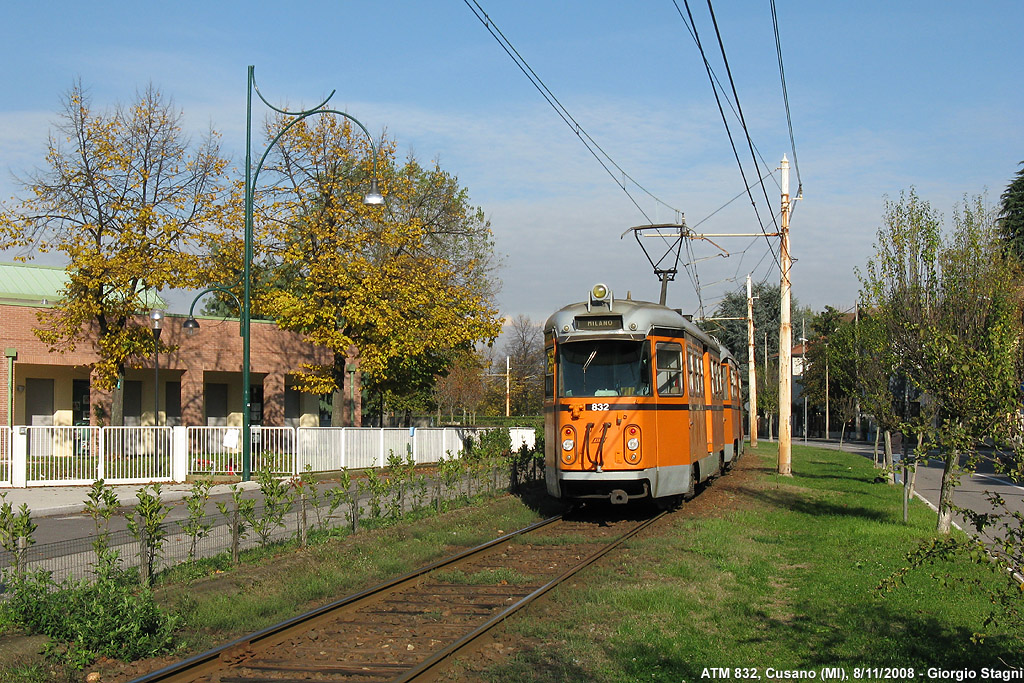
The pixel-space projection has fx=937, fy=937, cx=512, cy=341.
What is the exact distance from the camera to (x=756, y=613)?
30.9ft

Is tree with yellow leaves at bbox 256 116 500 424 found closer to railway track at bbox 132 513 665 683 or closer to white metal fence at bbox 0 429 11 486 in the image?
white metal fence at bbox 0 429 11 486

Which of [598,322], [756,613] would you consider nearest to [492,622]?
[756,613]

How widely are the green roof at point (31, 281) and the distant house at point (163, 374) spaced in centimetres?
6

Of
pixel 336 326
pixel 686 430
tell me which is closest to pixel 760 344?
pixel 336 326

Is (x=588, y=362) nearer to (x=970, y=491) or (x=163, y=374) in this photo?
(x=970, y=491)

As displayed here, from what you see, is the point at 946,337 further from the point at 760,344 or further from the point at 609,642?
the point at 760,344

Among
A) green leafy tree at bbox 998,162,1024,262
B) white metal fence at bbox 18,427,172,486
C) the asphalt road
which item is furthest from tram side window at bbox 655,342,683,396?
green leafy tree at bbox 998,162,1024,262

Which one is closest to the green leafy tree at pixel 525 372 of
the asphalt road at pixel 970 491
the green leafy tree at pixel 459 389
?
the green leafy tree at pixel 459 389

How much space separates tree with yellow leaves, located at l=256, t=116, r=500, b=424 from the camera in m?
29.9

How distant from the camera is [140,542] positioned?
34.3 feet

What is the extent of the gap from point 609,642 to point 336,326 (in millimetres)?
23905

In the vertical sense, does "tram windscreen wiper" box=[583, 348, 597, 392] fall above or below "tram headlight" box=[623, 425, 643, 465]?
above

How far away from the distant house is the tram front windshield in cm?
1934

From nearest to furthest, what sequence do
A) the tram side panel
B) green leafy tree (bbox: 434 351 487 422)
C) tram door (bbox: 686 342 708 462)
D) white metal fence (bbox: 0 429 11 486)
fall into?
the tram side panel → tram door (bbox: 686 342 708 462) → white metal fence (bbox: 0 429 11 486) → green leafy tree (bbox: 434 351 487 422)
